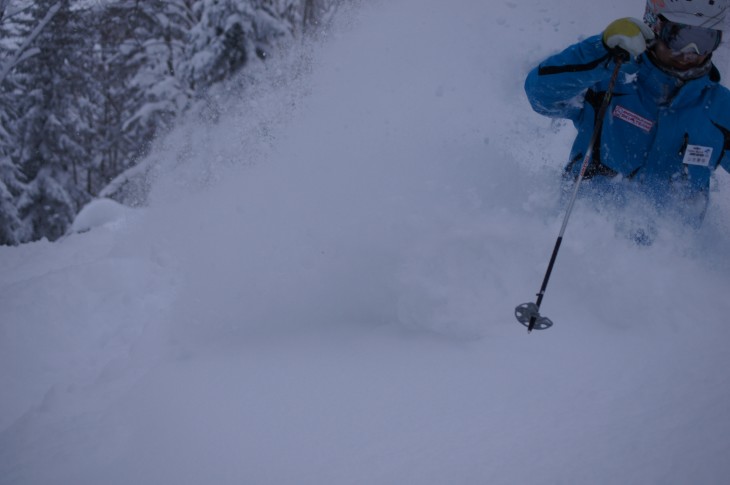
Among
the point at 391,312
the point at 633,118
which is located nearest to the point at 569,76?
the point at 633,118

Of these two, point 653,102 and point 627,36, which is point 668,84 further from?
point 627,36

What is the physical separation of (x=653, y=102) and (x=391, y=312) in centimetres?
251

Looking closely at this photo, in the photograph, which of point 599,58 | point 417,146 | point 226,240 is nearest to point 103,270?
point 226,240

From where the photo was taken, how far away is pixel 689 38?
2984mm

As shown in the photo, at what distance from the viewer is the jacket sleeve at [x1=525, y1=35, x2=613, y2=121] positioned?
3115 millimetres

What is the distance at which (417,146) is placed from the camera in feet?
14.1

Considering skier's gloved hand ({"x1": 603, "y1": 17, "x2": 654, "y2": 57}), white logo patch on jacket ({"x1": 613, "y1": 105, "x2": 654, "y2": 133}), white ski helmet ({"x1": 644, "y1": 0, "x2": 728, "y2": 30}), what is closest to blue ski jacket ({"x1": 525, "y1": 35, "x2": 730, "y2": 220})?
white logo patch on jacket ({"x1": 613, "y1": 105, "x2": 654, "y2": 133})

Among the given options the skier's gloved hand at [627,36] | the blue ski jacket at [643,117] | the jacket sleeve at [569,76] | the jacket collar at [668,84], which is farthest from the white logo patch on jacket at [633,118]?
the skier's gloved hand at [627,36]

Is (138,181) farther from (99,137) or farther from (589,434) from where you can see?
(589,434)

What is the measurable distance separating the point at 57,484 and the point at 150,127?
13.3 meters

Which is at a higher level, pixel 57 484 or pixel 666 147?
pixel 666 147

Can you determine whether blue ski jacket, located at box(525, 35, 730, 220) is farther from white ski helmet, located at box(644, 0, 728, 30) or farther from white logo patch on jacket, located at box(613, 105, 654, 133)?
white ski helmet, located at box(644, 0, 728, 30)

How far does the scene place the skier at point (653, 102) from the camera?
296 cm

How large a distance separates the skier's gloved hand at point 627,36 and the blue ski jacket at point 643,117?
0.15m
